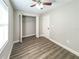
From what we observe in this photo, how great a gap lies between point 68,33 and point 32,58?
217 cm

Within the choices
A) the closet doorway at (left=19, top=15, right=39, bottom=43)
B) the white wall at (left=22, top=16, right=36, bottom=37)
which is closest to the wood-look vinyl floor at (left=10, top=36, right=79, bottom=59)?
the closet doorway at (left=19, top=15, right=39, bottom=43)

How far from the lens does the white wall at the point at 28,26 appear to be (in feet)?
18.1

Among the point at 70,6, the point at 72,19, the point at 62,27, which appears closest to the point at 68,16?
the point at 72,19

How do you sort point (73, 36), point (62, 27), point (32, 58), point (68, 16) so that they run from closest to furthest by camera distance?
1. point (32, 58)
2. point (73, 36)
3. point (68, 16)
4. point (62, 27)

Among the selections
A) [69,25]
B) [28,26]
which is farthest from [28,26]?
[69,25]

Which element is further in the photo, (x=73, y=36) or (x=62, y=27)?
(x=62, y=27)

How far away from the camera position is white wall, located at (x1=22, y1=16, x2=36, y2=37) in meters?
5.53

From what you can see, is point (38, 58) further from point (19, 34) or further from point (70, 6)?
point (70, 6)

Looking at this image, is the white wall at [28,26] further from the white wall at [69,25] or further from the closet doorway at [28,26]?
the white wall at [69,25]

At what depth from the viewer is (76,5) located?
252cm

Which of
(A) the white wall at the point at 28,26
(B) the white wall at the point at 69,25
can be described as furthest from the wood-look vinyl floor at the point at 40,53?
(A) the white wall at the point at 28,26

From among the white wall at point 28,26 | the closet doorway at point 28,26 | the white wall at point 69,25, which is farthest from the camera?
the white wall at point 28,26

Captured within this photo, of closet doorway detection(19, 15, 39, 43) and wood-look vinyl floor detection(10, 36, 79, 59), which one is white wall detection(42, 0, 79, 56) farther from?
closet doorway detection(19, 15, 39, 43)

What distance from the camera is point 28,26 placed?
19.0 ft
